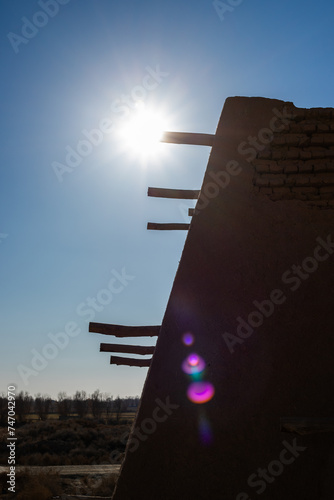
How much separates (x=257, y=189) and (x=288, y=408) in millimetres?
1866

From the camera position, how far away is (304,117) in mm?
3877

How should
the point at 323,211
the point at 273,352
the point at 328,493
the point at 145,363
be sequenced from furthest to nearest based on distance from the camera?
the point at 145,363 < the point at 323,211 < the point at 273,352 < the point at 328,493

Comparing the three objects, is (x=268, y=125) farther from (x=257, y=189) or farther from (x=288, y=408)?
(x=288, y=408)

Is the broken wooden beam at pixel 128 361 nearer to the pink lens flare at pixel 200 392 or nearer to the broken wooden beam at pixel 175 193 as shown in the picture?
the broken wooden beam at pixel 175 193

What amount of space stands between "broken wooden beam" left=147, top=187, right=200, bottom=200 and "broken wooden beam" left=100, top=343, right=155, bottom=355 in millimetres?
2103

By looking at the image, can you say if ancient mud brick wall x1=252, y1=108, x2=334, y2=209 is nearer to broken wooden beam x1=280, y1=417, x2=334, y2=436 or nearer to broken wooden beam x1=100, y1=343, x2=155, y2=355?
broken wooden beam x1=280, y1=417, x2=334, y2=436

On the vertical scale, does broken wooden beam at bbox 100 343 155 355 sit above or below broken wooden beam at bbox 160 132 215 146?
below

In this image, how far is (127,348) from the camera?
223 inches

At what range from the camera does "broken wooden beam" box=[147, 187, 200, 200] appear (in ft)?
16.1

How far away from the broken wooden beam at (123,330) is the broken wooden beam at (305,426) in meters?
2.78

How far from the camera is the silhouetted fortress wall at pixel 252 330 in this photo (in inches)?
120

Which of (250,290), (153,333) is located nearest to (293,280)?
Answer: (250,290)

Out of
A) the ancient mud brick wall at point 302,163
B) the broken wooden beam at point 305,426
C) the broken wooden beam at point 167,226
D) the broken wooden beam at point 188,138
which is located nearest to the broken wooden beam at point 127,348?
the broken wooden beam at point 167,226

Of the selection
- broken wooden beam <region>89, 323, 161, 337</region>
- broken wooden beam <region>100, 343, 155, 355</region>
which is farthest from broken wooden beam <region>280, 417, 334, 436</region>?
broken wooden beam <region>100, 343, 155, 355</region>
